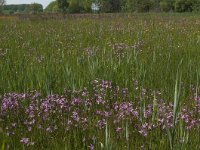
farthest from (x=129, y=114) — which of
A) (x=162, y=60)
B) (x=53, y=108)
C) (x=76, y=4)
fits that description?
(x=76, y=4)

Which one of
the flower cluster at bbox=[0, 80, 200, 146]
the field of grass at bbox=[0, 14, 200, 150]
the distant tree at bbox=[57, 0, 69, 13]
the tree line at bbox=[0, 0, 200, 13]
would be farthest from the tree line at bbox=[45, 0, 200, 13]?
the flower cluster at bbox=[0, 80, 200, 146]

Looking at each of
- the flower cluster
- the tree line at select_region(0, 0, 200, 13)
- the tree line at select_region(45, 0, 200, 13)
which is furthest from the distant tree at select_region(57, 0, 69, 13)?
the flower cluster

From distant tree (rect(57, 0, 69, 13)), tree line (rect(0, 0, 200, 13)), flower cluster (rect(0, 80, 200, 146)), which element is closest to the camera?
flower cluster (rect(0, 80, 200, 146))

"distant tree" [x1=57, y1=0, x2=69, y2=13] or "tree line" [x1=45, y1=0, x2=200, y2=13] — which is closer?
"tree line" [x1=45, y1=0, x2=200, y2=13]

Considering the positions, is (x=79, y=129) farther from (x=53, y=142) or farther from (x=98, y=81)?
(x=98, y=81)

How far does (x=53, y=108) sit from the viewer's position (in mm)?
3715

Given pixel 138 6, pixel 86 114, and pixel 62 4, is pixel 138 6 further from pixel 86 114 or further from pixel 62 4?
pixel 86 114

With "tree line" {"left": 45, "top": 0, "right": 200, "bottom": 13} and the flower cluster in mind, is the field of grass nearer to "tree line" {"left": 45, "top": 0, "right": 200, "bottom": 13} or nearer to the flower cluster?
the flower cluster

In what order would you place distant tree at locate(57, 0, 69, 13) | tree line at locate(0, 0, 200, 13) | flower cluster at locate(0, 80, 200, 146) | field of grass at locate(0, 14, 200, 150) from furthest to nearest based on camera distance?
distant tree at locate(57, 0, 69, 13)
tree line at locate(0, 0, 200, 13)
flower cluster at locate(0, 80, 200, 146)
field of grass at locate(0, 14, 200, 150)

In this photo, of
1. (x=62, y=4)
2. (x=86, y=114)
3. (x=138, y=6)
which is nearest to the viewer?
(x=86, y=114)

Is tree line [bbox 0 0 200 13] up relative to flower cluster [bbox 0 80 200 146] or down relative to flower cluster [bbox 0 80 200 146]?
up

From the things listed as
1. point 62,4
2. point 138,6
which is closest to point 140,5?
point 138,6

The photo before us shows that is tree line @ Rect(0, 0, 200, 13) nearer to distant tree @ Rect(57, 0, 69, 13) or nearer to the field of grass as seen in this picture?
distant tree @ Rect(57, 0, 69, 13)

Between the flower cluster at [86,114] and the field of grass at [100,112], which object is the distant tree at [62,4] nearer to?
the field of grass at [100,112]
